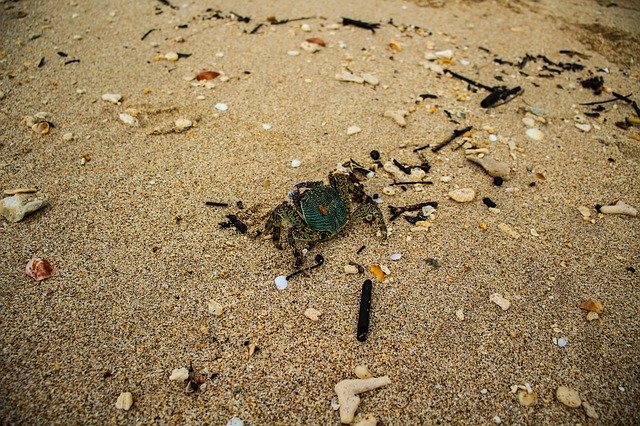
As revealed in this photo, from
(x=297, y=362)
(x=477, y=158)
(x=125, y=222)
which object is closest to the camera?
(x=297, y=362)

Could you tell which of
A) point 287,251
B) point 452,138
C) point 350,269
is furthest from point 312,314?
point 452,138

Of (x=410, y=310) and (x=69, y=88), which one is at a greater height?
(x=69, y=88)

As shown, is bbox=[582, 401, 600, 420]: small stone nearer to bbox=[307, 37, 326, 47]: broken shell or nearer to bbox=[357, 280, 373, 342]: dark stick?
bbox=[357, 280, 373, 342]: dark stick

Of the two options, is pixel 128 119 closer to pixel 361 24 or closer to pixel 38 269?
pixel 38 269

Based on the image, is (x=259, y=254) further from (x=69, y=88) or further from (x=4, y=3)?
(x=4, y=3)

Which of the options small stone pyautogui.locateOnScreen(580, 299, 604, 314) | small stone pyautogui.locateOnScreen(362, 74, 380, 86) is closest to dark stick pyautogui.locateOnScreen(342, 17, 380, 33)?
small stone pyautogui.locateOnScreen(362, 74, 380, 86)

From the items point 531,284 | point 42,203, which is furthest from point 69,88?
point 531,284

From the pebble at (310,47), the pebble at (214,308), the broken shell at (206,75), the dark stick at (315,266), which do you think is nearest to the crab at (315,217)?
the dark stick at (315,266)
